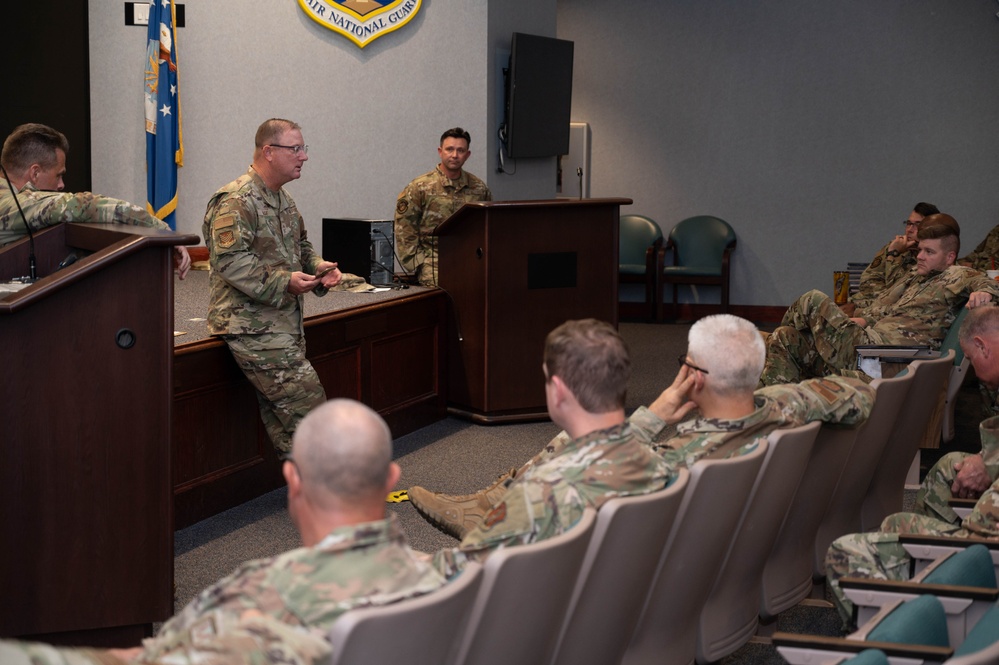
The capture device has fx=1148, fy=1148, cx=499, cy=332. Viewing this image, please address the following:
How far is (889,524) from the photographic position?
305cm

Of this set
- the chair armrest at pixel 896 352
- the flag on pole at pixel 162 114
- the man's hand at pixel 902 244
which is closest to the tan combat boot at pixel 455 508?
the chair armrest at pixel 896 352

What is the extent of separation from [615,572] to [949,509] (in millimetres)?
1398

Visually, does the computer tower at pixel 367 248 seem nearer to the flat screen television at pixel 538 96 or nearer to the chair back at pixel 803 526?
the flat screen television at pixel 538 96

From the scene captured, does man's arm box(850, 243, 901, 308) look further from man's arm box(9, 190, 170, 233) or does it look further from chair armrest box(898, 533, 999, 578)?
man's arm box(9, 190, 170, 233)

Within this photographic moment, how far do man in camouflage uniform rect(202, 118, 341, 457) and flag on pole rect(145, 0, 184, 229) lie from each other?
123 inches

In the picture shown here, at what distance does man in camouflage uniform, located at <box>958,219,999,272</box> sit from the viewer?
841cm

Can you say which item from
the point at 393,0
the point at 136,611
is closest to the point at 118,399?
the point at 136,611

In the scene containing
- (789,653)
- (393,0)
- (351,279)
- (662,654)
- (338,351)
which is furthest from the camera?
(393,0)

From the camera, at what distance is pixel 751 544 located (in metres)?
2.87

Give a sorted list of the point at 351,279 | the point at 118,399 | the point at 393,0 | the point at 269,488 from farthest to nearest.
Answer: the point at 393,0, the point at 351,279, the point at 269,488, the point at 118,399

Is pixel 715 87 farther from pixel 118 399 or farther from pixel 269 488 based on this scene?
pixel 118 399

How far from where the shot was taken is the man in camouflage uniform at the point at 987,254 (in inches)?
331

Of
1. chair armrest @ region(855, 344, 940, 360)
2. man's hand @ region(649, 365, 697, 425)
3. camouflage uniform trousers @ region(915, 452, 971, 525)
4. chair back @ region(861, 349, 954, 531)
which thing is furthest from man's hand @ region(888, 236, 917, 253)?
man's hand @ region(649, 365, 697, 425)

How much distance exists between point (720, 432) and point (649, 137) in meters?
8.03
